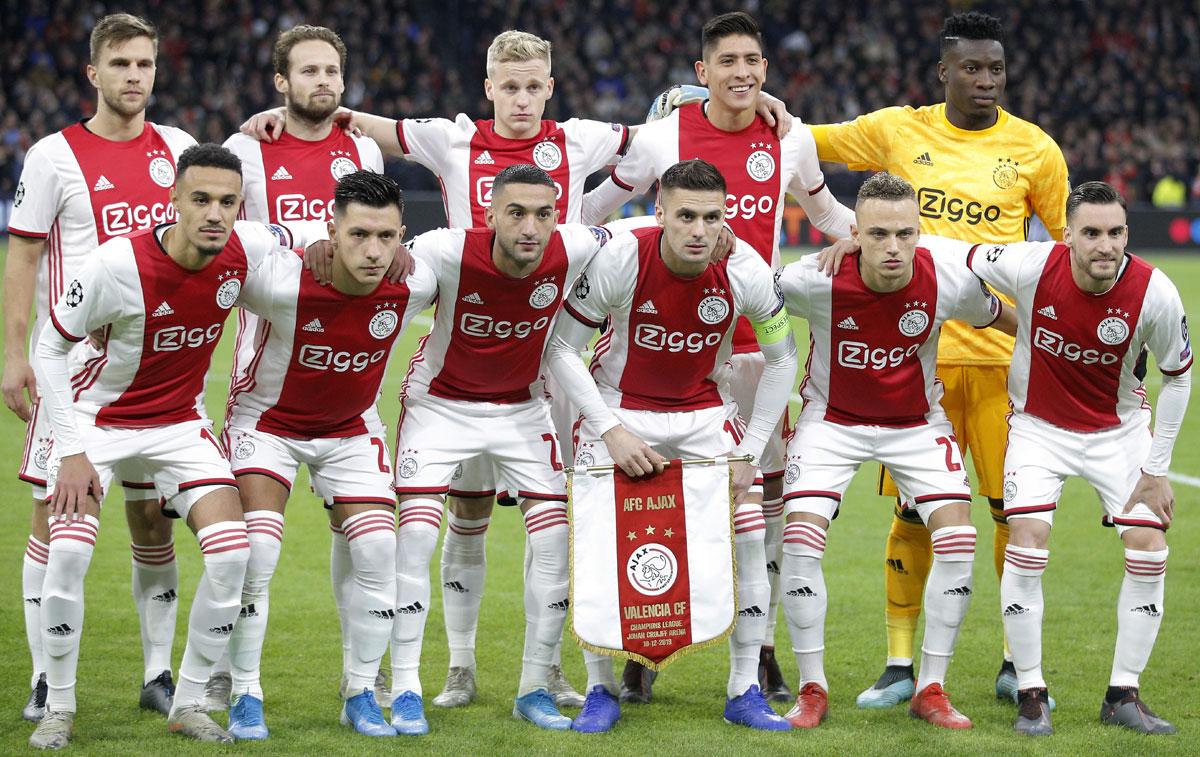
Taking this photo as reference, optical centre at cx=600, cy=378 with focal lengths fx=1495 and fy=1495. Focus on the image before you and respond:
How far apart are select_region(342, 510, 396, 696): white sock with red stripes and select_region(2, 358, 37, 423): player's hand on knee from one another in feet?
4.36

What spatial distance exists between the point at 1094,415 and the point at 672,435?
5.25 ft

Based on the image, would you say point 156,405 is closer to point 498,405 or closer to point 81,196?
point 81,196

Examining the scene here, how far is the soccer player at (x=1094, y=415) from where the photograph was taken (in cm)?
547

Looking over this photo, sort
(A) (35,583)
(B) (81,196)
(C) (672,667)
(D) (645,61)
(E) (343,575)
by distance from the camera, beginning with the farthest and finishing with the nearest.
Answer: (D) (645,61) → (C) (672,667) → (E) (343,575) → (B) (81,196) → (A) (35,583)

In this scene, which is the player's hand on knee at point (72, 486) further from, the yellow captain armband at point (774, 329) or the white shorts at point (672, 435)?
the yellow captain armband at point (774, 329)

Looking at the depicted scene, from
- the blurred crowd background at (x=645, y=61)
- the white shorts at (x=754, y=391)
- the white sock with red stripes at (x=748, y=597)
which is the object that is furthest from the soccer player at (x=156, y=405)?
the blurred crowd background at (x=645, y=61)

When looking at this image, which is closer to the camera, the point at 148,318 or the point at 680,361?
the point at 148,318

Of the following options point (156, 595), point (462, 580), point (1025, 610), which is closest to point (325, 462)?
point (462, 580)

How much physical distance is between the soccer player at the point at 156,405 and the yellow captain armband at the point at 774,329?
1.85m

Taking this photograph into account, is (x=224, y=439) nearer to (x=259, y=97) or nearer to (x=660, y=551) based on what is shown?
(x=660, y=551)

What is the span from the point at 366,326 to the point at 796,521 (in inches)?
69.0

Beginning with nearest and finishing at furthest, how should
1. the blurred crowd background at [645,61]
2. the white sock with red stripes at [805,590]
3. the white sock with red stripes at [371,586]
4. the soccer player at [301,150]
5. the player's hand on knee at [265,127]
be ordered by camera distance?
the white sock with red stripes at [371,586] → the white sock with red stripes at [805,590] → the soccer player at [301,150] → the player's hand on knee at [265,127] → the blurred crowd background at [645,61]

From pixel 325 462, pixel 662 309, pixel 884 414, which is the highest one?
pixel 662 309

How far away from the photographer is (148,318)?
5.17m
